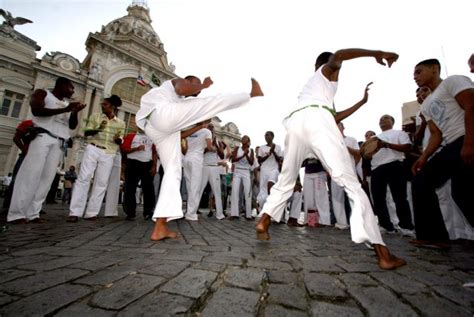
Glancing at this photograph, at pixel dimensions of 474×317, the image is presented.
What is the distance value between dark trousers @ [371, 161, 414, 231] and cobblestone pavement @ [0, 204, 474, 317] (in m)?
2.40

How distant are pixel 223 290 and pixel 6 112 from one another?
27981 mm

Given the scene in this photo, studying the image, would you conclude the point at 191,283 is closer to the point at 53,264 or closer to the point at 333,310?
the point at 333,310

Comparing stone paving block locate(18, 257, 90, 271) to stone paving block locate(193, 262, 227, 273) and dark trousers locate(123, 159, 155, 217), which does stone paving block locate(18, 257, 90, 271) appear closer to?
stone paving block locate(193, 262, 227, 273)

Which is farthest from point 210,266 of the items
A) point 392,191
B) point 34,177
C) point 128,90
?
point 128,90

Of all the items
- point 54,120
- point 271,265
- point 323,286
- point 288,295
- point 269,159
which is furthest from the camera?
point 269,159

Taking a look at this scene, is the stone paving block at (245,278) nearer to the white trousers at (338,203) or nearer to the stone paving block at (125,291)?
the stone paving block at (125,291)

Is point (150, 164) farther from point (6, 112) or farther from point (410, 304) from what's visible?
point (6, 112)

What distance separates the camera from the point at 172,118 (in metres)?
2.55

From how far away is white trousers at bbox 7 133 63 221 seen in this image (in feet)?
11.6

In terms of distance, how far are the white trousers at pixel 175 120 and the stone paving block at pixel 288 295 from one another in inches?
62.5

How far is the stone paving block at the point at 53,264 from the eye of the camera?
4.67ft

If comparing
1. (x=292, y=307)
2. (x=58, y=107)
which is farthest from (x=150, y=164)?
(x=292, y=307)

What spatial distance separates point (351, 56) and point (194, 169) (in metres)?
3.88

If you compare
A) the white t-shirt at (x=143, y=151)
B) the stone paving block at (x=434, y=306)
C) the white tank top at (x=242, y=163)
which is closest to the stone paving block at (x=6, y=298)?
the stone paving block at (x=434, y=306)
